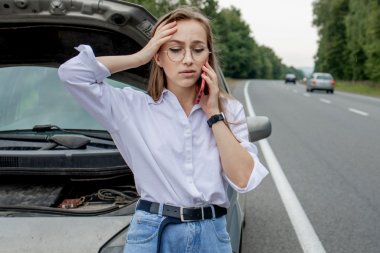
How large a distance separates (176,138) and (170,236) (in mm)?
339

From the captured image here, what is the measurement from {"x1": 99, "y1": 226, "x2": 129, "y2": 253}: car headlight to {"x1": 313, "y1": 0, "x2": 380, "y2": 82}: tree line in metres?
43.4

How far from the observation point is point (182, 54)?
1760 millimetres

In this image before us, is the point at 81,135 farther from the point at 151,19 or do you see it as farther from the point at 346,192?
the point at 346,192

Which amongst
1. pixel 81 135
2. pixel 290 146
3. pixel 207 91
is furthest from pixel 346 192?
pixel 207 91

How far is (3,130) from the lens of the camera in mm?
2811

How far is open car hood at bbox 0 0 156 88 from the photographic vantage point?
230 cm

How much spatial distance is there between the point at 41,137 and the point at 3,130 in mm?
275

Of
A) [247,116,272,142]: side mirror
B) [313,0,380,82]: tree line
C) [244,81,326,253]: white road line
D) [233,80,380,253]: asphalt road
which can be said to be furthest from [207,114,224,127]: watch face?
[313,0,380,82]: tree line

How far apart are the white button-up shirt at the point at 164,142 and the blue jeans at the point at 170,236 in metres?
0.07

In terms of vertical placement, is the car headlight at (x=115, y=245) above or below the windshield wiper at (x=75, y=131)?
below

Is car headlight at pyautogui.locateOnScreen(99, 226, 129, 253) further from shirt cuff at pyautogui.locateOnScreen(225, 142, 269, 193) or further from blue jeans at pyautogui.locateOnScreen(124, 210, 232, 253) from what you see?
shirt cuff at pyautogui.locateOnScreen(225, 142, 269, 193)

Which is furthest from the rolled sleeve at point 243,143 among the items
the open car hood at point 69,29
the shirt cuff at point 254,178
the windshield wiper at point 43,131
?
the windshield wiper at point 43,131

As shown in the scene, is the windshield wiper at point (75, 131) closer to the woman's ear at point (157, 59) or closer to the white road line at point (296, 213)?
the woman's ear at point (157, 59)

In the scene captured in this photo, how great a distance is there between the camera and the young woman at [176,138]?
67.1 inches
